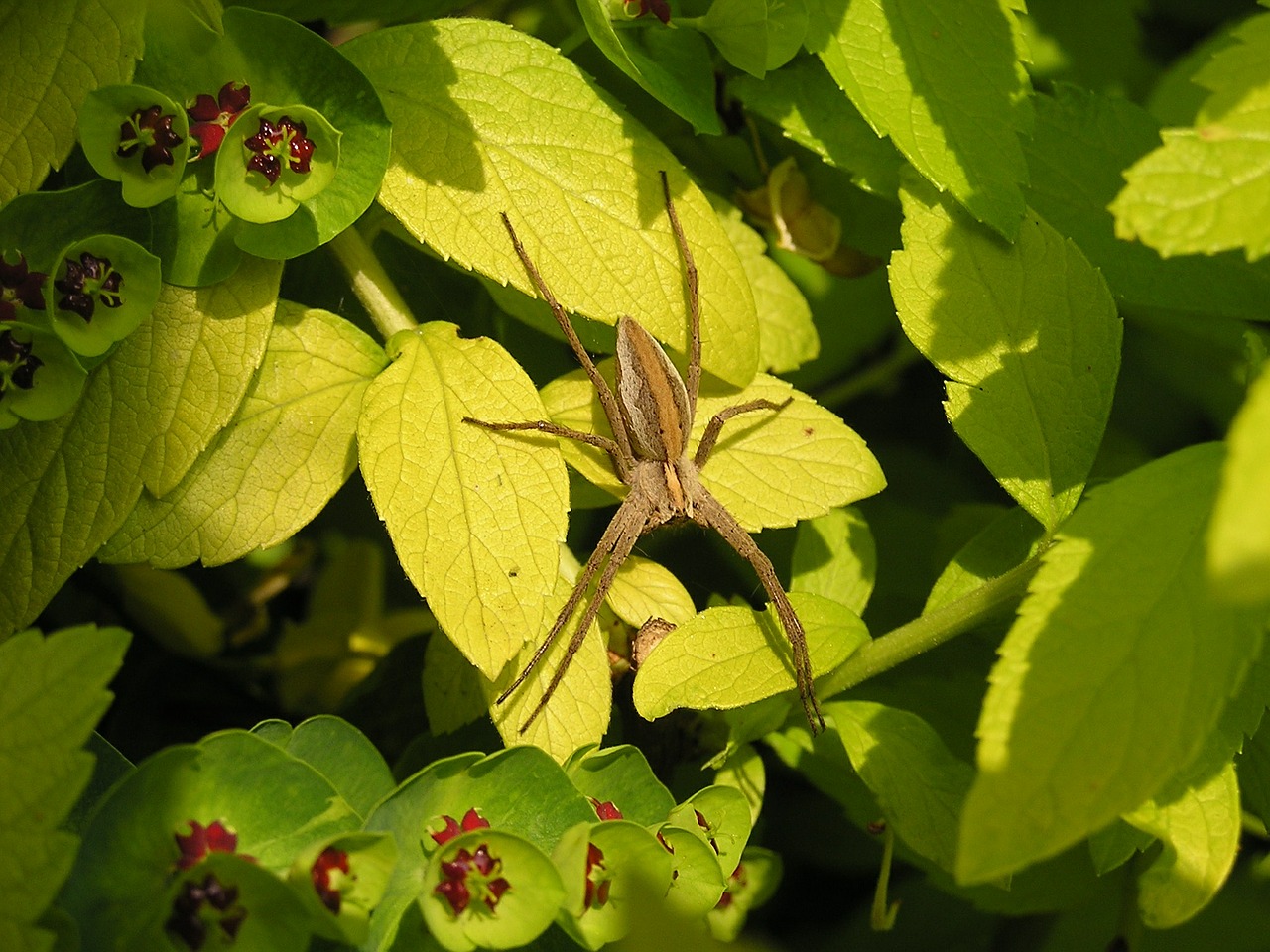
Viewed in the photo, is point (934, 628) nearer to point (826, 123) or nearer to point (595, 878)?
point (595, 878)

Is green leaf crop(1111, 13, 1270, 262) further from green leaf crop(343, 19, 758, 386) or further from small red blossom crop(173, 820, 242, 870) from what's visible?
small red blossom crop(173, 820, 242, 870)

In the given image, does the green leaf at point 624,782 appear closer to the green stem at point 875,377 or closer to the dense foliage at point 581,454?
the dense foliage at point 581,454

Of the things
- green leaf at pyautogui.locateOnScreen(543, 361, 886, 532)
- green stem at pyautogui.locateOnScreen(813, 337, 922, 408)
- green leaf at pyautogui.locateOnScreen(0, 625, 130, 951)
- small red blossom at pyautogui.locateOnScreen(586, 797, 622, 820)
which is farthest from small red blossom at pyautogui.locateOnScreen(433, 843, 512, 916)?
green stem at pyautogui.locateOnScreen(813, 337, 922, 408)

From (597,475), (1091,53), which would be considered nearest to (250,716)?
(597,475)

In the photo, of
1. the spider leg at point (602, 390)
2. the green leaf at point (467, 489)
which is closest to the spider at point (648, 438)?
the spider leg at point (602, 390)

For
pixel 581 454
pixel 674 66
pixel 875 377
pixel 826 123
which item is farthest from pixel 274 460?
pixel 875 377

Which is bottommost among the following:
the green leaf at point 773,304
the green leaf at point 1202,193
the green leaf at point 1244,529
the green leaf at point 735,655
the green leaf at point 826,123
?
the green leaf at point 735,655
